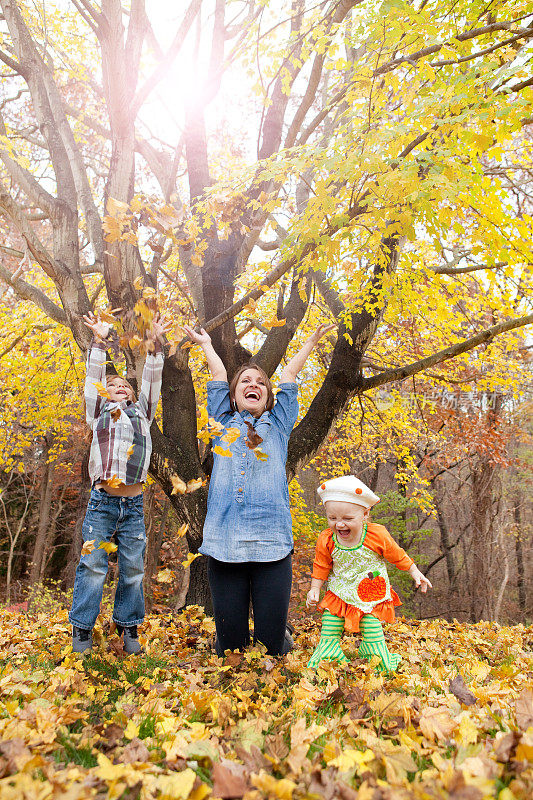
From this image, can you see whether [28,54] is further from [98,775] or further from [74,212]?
[98,775]

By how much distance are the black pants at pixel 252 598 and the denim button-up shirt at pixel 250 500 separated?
11 centimetres

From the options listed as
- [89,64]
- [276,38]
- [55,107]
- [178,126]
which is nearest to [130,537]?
[55,107]

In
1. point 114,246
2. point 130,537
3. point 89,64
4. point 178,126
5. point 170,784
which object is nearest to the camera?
point 170,784

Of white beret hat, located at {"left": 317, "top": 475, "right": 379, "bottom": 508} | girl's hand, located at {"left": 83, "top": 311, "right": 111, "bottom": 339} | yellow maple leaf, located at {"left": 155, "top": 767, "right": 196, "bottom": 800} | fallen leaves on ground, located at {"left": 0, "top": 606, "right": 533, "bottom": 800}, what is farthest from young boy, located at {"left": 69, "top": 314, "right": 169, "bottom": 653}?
yellow maple leaf, located at {"left": 155, "top": 767, "right": 196, "bottom": 800}

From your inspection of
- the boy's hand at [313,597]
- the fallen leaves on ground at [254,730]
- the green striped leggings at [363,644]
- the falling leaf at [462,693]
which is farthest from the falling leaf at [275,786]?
the green striped leggings at [363,644]

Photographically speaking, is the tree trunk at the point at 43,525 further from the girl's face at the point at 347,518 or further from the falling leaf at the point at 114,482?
the girl's face at the point at 347,518

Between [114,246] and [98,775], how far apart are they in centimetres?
398

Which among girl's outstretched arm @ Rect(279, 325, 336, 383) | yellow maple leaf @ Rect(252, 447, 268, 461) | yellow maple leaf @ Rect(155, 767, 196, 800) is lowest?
yellow maple leaf @ Rect(155, 767, 196, 800)

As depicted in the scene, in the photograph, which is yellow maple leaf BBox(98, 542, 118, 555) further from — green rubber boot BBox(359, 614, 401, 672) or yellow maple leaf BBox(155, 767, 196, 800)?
yellow maple leaf BBox(155, 767, 196, 800)

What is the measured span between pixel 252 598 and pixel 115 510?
3.47ft

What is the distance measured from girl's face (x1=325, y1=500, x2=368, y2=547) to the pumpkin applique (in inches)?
9.8

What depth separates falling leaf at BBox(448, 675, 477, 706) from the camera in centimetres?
221

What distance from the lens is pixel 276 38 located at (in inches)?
216

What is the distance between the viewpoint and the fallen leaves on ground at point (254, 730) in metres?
1.25
